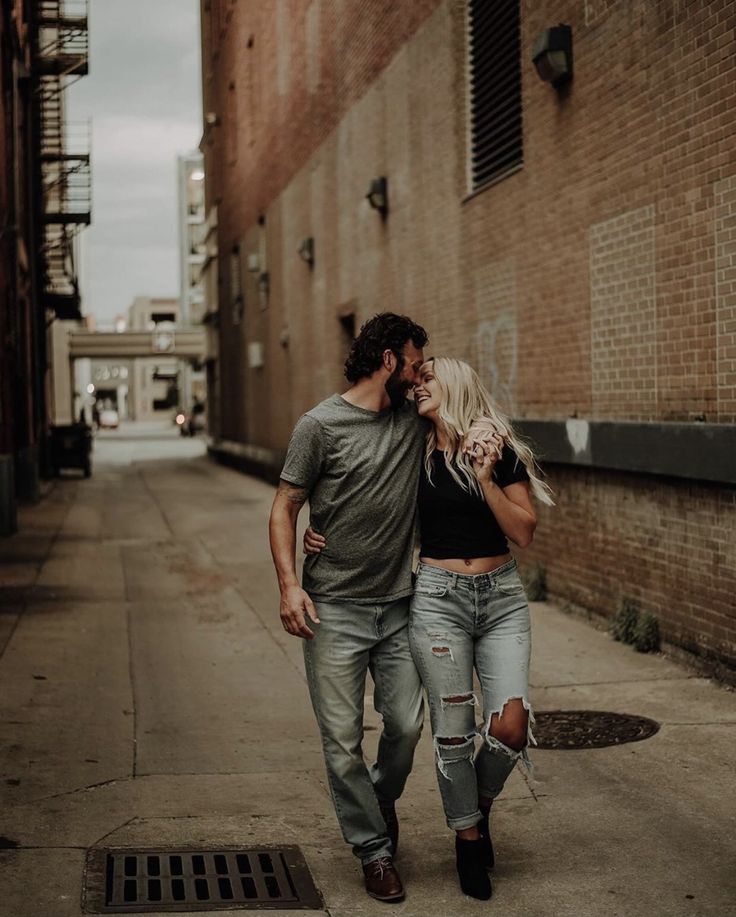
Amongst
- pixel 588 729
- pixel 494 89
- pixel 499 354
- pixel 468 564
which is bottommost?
pixel 588 729

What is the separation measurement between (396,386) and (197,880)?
77.3 inches

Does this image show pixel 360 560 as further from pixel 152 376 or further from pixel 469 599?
pixel 152 376

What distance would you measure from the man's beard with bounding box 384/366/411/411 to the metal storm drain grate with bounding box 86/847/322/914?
1.81 m

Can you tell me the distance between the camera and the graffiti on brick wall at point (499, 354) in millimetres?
12211

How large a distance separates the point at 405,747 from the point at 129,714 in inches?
130

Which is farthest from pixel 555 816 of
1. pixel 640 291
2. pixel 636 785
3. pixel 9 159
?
pixel 9 159

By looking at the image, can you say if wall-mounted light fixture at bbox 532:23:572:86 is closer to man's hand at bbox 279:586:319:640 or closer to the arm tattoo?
the arm tattoo

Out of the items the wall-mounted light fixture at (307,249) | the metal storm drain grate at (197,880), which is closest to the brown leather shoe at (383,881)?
the metal storm drain grate at (197,880)

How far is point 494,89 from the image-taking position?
12.6 metres

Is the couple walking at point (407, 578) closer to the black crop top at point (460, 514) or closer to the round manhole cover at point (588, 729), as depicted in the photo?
the black crop top at point (460, 514)

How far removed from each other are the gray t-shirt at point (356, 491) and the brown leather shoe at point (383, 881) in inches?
36.6

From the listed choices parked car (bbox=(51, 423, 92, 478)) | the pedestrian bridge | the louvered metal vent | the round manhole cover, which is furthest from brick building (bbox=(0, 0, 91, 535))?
the pedestrian bridge

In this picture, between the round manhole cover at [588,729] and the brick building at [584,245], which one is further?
the brick building at [584,245]

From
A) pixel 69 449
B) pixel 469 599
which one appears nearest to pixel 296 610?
pixel 469 599
